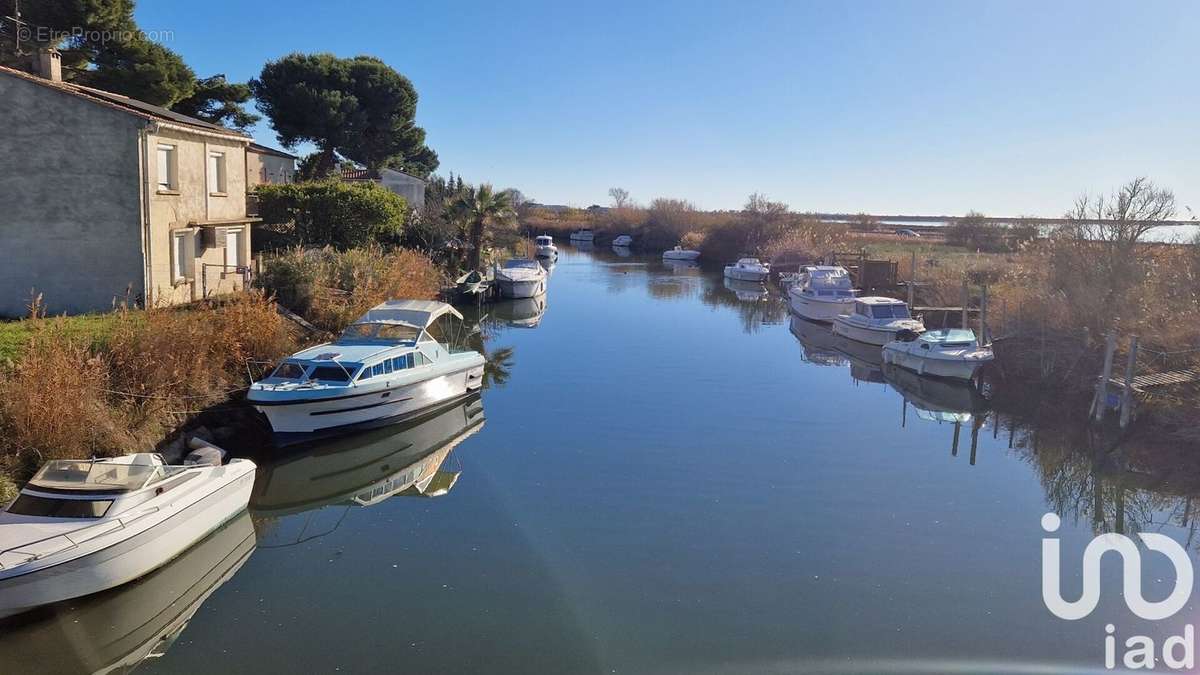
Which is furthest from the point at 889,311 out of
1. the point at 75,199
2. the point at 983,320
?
the point at 75,199

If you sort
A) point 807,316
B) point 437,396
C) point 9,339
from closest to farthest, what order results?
point 9,339 → point 437,396 → point 807,316

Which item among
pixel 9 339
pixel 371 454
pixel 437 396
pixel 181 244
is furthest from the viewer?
pixel 181 244

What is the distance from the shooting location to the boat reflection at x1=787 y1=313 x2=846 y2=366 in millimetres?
28794

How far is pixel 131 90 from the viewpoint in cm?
3225

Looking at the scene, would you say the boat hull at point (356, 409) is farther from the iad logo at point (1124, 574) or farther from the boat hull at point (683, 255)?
the boat hull at point (683, 255)

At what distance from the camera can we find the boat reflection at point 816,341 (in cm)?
2879

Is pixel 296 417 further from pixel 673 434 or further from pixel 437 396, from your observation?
pixel 673 434

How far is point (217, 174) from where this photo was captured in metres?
23.6

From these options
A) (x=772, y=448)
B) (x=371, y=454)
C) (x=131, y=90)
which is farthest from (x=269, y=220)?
(x=772, y=448)

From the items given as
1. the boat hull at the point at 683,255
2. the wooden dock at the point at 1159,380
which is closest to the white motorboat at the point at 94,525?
the wooden dock at the point at 1159,380

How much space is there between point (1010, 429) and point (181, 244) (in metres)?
21.6

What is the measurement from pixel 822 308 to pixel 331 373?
24608 mm

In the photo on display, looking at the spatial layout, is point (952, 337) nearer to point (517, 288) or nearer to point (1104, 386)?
point (1104, 386)

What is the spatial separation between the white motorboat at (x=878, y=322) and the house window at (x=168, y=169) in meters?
23.1
